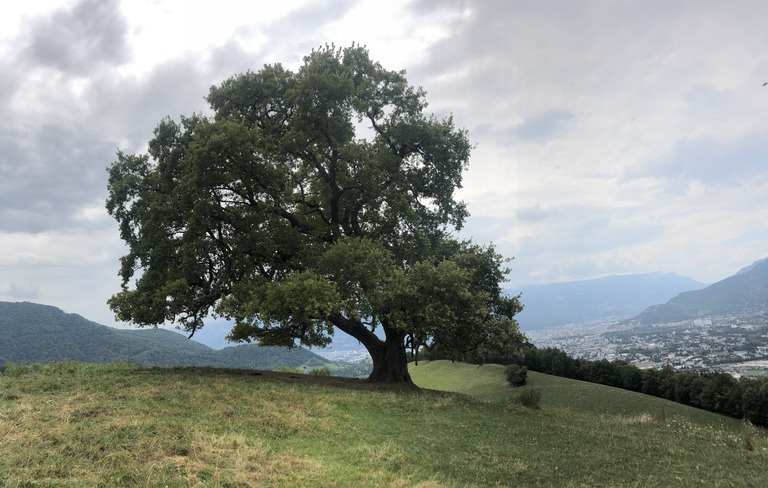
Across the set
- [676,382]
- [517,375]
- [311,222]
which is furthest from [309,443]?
[676,382]

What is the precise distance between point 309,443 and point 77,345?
159772 mm

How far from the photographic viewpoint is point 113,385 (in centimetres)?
1402

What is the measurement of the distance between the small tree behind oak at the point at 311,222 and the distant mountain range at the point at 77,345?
105030mm

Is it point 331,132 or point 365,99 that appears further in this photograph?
A: point 365,99

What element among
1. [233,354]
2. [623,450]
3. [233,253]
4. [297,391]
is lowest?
[233,354]

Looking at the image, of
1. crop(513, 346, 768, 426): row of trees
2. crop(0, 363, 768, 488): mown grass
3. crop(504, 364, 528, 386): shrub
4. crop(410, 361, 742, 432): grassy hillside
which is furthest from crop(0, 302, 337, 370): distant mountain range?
crop(0, 363, 768, 488): mown grass

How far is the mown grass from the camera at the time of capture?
720 centimetres

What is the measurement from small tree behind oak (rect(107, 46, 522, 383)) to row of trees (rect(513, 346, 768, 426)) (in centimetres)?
957

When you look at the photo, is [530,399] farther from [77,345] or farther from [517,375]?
[77,345]

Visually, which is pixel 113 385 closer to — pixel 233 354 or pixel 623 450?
pixel 623 450

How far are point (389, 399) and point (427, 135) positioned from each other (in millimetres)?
16442

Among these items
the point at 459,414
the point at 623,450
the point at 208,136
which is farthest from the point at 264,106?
the point at 623,450

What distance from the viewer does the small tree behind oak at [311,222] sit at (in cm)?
1989

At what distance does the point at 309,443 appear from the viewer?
9742 millimetres
